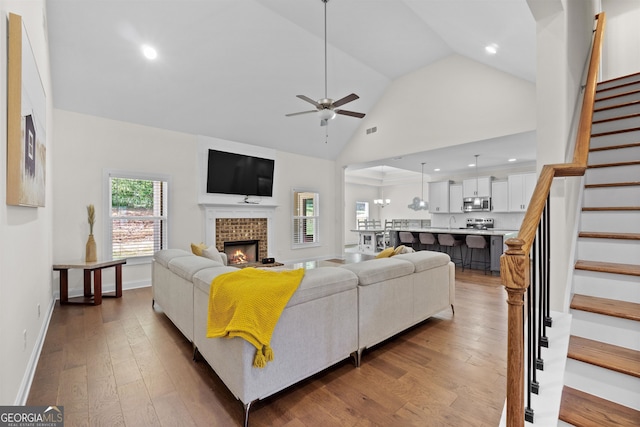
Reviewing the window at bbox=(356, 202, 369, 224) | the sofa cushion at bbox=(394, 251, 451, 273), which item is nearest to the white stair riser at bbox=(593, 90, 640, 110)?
the sofa cushion at bbox=(394, 251, 451, 273)

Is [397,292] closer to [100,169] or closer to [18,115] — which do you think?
[18,115]

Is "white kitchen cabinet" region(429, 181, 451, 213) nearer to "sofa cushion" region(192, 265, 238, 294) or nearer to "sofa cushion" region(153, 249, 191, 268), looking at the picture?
"sofa cushion" region(153, 249, 191, 268)

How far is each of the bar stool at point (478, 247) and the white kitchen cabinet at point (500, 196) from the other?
7.85 ft

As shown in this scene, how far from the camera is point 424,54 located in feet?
17.7

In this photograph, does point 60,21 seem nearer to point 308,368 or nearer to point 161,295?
point 161,295

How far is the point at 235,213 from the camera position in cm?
630

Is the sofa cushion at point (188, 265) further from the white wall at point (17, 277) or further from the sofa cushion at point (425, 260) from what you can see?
the sofa cushion at point (425, 260)

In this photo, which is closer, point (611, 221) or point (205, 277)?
point (611, 221)

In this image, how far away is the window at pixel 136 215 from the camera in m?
4.80

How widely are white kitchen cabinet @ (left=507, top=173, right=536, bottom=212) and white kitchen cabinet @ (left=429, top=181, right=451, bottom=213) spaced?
1.75 meters

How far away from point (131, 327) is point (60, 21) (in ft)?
12.0

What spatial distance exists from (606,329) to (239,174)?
5.93 metres

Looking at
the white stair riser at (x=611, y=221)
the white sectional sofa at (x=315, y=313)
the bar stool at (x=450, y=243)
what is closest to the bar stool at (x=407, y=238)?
the bar stool at (x=450, y=243)

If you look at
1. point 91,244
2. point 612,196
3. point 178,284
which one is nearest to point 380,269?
point 612,196
